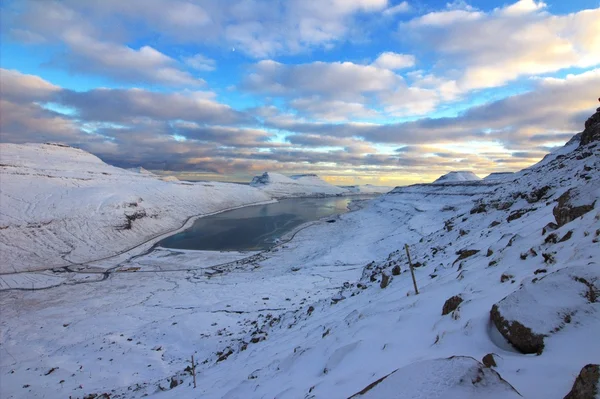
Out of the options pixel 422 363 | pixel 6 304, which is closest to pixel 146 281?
pixel 6 304

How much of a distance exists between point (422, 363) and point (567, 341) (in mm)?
1931

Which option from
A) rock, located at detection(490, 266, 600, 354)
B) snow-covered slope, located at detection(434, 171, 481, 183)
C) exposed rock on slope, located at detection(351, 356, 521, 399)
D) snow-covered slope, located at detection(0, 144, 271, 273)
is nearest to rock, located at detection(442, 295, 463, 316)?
rock, located at detection(490, 266, 600, 354)

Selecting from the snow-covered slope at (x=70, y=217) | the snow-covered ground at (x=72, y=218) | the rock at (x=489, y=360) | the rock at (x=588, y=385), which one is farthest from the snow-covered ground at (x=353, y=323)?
the snow-covered slope at (x=70, y=217)

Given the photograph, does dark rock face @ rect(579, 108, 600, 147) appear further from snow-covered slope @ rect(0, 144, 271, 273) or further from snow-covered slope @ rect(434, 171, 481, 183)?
snow-covered slope @ rect(434, 171, 481, 183)

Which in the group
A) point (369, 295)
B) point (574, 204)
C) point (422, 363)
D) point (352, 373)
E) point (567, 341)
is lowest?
point (369, 295)

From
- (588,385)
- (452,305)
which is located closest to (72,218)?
(452,305)

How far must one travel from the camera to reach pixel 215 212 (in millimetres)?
119625

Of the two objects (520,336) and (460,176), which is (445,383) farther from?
(460,176)

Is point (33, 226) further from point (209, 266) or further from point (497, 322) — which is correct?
point (497, 322)

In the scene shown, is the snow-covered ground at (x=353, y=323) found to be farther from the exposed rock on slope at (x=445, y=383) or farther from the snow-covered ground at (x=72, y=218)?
the snow-covered ground at (x=72, y=218)

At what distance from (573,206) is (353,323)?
752 centimetres

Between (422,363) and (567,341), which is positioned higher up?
(567,341)

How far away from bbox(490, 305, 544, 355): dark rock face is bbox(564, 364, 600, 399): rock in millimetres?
1332

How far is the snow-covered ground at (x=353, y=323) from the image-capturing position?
13.4 ft
